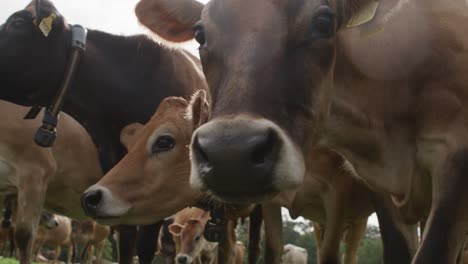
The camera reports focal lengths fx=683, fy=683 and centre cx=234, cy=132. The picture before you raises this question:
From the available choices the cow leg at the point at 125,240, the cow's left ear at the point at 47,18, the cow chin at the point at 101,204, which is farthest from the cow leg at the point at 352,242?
the cow's left ear at the point at 47,18

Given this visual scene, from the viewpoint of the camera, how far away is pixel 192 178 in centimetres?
277

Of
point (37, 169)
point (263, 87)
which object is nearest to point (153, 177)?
point (263, 87)

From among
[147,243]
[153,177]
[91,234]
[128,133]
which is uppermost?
[153,177]

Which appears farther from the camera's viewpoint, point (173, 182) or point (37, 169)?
point (37, 169)

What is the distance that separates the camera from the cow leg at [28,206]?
7545mm

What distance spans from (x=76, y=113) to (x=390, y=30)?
3.79m

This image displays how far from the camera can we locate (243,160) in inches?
99.7

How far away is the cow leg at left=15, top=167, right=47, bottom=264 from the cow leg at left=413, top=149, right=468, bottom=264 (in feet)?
17.8

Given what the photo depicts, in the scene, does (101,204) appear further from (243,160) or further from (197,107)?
(243,160)

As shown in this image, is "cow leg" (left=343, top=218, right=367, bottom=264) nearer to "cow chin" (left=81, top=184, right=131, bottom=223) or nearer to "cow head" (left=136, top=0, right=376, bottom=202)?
"cow chin" (left=81, top=184, right=131, bottom=223)

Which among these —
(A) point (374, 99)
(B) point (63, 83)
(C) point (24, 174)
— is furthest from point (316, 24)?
(C) point (24, 174)

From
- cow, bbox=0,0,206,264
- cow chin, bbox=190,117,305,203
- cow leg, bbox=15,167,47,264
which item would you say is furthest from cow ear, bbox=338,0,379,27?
cow leg, bbox=15,167,47,264

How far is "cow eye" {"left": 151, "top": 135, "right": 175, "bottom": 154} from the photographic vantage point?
18.3ft

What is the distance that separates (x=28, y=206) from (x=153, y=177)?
2946 mm
